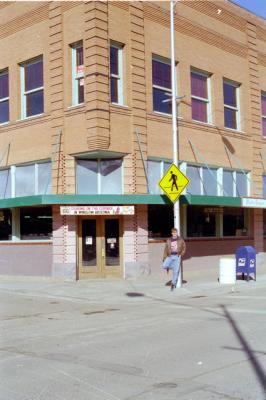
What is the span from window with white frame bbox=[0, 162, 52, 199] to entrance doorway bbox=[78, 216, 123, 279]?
197cm

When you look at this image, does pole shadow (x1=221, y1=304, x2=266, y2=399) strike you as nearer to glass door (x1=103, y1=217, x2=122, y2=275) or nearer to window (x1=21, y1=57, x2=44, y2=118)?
glass door (x1=103, y1=217, x2=122, y2=275)

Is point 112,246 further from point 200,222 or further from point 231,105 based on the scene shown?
point 231,105

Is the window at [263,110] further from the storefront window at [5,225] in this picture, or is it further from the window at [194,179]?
the storefront window at [5,225]

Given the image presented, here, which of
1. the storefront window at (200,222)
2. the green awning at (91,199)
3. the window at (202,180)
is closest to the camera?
the green awning at (91,199)

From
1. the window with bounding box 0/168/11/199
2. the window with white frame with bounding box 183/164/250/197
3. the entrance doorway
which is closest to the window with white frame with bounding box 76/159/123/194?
the entrance doorway

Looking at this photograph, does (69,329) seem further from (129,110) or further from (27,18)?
(27,18)

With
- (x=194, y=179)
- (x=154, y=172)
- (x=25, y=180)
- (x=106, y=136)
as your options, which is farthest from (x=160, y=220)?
(x=25, y=180)

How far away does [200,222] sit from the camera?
75.5 feet

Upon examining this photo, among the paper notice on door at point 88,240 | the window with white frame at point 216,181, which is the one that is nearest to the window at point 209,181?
the window with white frame at point 216,181

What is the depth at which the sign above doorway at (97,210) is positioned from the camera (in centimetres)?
1914

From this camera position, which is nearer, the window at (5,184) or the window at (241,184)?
the window at (5,184)

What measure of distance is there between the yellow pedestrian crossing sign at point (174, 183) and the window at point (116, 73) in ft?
13.2

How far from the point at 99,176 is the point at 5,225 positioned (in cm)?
455

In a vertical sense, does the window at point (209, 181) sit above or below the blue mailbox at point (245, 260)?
above
